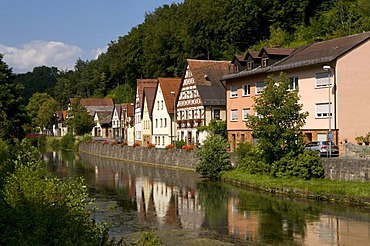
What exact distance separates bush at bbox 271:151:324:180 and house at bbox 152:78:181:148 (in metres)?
31.3

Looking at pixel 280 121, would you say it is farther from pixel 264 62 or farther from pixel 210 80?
pixel 210 80

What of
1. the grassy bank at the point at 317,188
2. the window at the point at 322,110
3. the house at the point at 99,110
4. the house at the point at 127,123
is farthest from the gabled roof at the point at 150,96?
the grassy bank at the point at 317,188

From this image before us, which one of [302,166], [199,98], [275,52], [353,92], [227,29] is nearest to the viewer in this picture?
[302,166]

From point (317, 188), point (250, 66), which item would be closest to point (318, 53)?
point (250, 66)

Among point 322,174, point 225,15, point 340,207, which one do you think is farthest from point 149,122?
point 340,207

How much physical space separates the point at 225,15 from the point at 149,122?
24591 mm

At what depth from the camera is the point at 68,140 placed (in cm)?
9681

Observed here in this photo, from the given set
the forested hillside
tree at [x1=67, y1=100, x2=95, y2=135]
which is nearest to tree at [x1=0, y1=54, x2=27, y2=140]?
the forested hillside

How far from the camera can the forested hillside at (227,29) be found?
238 feet

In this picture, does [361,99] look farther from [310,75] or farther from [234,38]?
[234,38]

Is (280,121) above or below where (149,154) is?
above

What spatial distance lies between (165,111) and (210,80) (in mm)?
9408

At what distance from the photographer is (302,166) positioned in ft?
111

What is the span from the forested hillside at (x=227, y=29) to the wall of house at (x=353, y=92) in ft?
64.0
